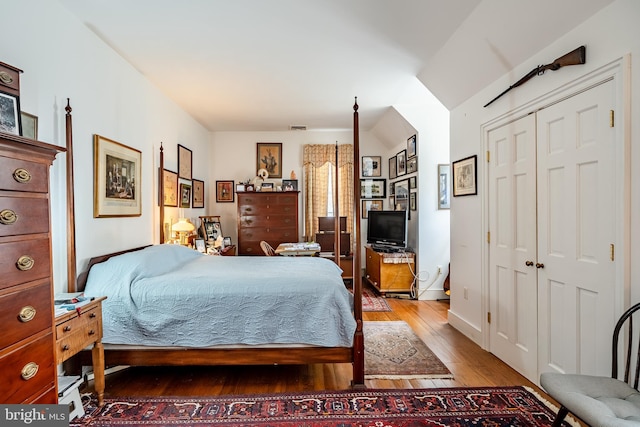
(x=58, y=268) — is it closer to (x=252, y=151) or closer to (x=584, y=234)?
(x=584, y=234)

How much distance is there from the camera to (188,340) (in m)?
2.34

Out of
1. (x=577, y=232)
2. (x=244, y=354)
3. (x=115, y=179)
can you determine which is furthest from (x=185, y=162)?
(x=577, y=232)

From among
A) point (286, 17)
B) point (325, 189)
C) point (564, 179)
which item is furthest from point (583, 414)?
point (325, 189)

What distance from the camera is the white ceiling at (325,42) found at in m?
2.28

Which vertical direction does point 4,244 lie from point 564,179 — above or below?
below

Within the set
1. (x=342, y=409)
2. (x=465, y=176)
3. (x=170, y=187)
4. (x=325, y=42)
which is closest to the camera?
(x=342, y=409)

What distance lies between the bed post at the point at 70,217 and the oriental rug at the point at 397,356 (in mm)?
2348

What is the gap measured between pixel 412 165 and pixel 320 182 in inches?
71.8

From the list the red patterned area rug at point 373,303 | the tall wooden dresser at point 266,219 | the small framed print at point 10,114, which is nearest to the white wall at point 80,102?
the small framed print at point 10,114

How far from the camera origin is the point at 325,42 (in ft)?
9.29

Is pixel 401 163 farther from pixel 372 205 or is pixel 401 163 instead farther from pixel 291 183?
pixel 291 183

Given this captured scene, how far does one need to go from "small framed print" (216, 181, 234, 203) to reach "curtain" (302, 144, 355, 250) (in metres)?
1.41

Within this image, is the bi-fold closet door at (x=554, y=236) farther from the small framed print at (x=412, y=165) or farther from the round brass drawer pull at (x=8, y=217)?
the round brass drawer pull at (x=8, y=217)

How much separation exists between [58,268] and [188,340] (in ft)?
3.43
